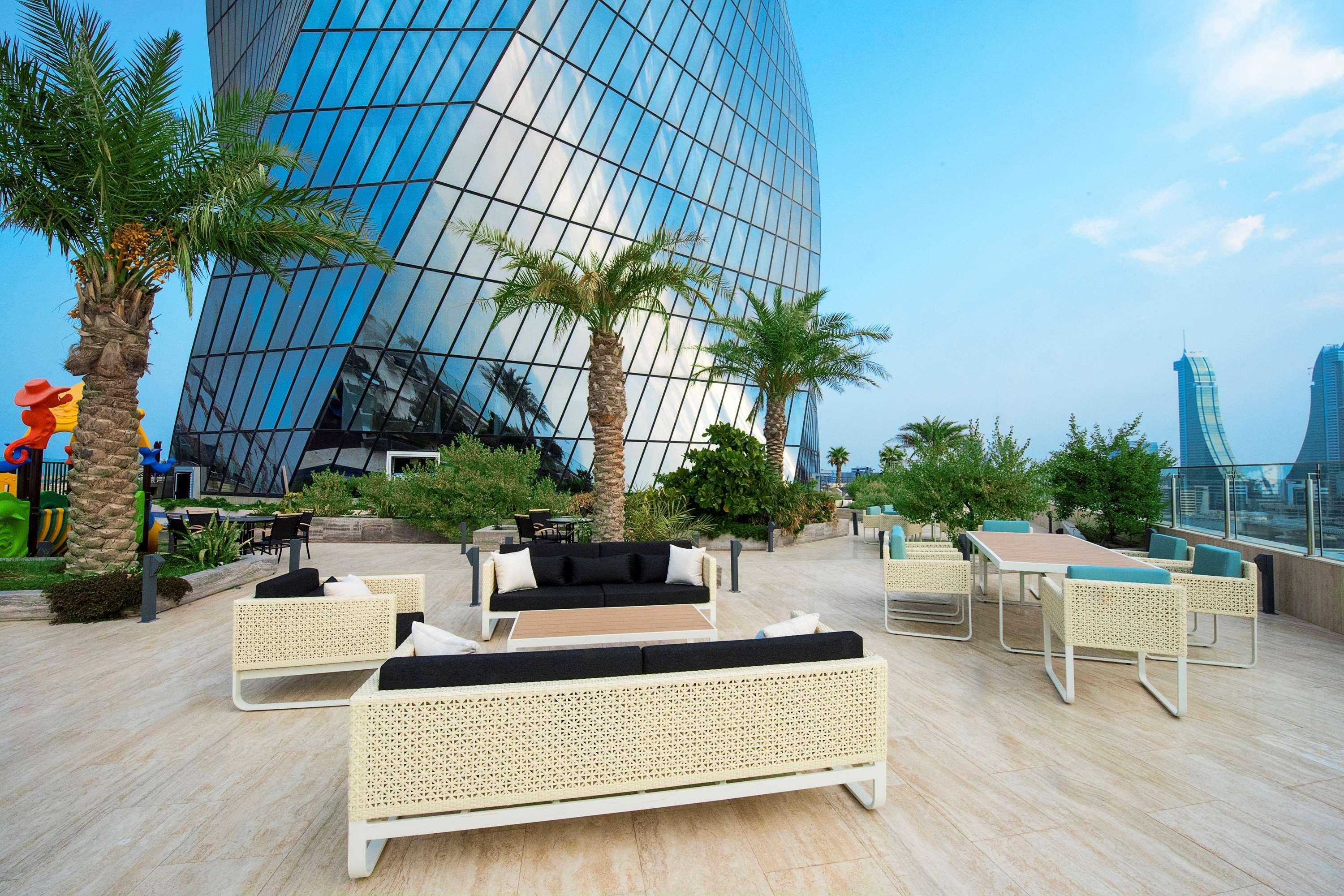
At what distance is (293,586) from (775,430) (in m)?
14.0

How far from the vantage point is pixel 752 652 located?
3055 mm

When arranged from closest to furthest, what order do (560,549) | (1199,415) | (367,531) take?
(560,549) → (367,531) → (1199,415)

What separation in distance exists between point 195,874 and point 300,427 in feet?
61.9

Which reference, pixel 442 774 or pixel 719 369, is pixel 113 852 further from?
pixel 719 369

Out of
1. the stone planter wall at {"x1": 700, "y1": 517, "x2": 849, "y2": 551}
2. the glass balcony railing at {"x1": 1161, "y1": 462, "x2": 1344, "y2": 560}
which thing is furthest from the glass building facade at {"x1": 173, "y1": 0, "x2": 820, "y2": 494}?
the glass balcony railing at {"x1": 1161, "y1": 462, "x2": 1344, "y2": 560}

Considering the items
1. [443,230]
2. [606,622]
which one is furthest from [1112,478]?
[443,230]

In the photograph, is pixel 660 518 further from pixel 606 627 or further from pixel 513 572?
pixel 606 627

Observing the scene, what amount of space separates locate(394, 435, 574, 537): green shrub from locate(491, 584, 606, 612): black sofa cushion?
28.0 feet

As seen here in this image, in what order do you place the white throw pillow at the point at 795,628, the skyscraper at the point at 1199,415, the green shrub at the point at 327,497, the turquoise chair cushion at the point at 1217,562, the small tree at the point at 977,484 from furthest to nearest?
the skyscraper at the point at 1199,415 → the green shrub at the point at 327,497 → the small tree at the point at 977,484 → the turquoise chair cushion at the point at 1217,562 → the white throw pillow at the point at 795,628

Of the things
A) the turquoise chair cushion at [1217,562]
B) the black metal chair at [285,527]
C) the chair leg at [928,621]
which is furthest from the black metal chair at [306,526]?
the turquoise chair cushion at [1217,562]

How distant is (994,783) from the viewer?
3350 millimetres

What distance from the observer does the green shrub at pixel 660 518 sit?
40.4 feet

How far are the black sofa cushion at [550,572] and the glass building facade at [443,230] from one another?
12710 mm

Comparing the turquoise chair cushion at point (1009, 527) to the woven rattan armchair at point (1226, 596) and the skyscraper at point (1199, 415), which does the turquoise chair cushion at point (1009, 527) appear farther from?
the skyscraper at point (1199, 415)
